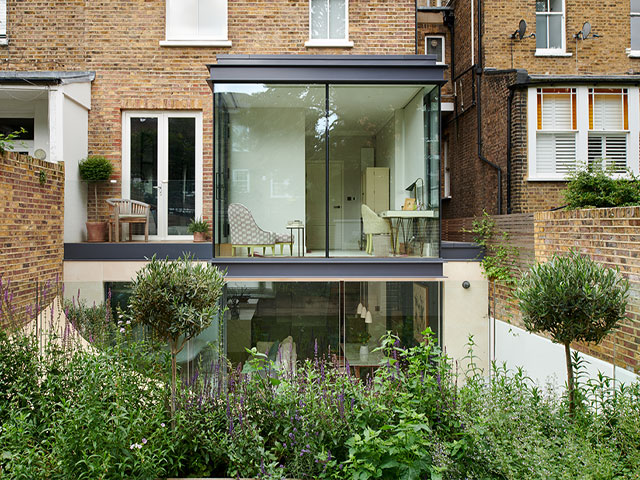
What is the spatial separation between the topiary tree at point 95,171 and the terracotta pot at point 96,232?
0.56 meters

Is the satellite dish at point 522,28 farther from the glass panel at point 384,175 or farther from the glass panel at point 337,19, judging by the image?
the glass panel at point 384,175

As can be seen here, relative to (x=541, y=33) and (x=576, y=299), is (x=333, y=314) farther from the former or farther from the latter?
(x=541, y=33)

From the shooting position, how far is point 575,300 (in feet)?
11.7

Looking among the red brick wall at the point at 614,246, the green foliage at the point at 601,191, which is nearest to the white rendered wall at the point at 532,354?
the red brick wall at the point at 614,246

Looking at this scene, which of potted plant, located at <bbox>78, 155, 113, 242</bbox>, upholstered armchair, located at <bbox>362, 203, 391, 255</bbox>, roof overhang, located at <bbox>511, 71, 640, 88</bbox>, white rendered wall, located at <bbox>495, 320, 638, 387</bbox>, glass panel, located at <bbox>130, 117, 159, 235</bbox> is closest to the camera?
white rendered wall, located at <bbox>495, 320, 638, 387</bbox>

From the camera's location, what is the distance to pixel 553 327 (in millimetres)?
3764

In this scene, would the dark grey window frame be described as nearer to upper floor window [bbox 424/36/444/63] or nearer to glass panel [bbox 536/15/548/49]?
glass panel [bbox 536/15/548/49]

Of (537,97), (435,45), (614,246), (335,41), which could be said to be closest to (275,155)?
(335,41)

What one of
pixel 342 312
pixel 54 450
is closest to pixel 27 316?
pixel 54 450

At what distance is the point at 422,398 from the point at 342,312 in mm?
3614

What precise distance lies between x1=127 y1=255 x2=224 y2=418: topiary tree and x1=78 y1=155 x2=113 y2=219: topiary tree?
630 centimetres

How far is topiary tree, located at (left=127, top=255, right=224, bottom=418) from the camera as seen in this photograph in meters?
3.54

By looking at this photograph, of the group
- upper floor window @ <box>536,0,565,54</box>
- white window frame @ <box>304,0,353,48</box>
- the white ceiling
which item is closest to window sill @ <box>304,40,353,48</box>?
white window frame @ <box>304,0,353,48</box>

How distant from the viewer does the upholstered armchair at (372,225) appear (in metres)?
7.77
